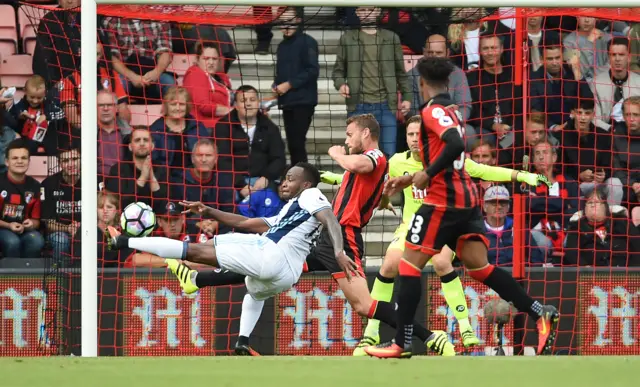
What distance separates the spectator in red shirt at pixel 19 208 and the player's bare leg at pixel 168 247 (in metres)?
2.54

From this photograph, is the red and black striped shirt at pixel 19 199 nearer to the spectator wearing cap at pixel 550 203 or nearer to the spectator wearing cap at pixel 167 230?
the spectator wearing cap at pixel 167 230

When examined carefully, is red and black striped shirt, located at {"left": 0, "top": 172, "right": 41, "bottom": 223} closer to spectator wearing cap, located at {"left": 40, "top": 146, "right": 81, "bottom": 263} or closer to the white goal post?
spectator wearing cap, located at {"left": 40, "top": 146, "right": 81, "bottom": 263}

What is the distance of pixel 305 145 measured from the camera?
11.7m

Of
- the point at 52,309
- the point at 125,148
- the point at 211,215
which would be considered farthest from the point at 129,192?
the point at 211,215

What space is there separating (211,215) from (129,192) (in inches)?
75.7

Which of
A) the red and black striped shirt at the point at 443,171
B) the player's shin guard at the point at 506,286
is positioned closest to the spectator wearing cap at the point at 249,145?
the player's shin guard at the point at 506,286

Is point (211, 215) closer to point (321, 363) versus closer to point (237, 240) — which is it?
point (237, 240)

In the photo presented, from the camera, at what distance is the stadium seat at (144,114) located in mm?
11719

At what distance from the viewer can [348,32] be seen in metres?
11.4

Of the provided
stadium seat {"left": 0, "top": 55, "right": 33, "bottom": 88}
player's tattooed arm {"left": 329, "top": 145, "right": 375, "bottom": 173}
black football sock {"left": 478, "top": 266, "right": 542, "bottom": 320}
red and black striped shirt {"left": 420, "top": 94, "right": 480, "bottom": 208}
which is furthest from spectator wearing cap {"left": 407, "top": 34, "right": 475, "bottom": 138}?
stadium seat {"left": 0, "top": 55, "right": 33, "bottom": 88}

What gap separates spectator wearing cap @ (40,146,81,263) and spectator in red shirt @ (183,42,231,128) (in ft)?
4.09

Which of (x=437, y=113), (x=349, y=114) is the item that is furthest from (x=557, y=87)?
(x=437, y=113)

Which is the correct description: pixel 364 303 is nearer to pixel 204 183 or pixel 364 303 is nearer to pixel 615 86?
pixel 204 183

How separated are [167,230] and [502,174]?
300 centimetres
